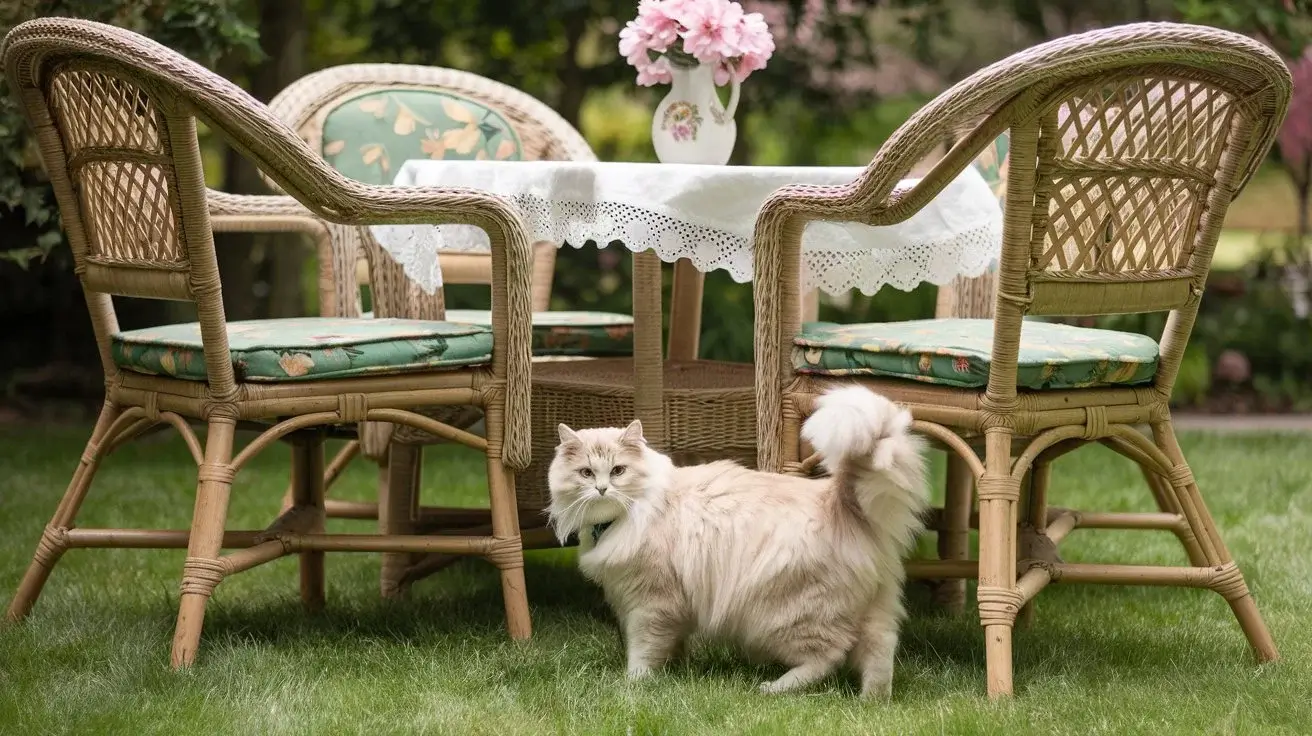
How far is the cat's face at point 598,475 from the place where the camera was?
2.48m

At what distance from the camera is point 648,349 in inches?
116

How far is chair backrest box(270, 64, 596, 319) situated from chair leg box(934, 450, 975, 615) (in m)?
1.31

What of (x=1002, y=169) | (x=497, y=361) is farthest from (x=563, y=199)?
(x=1002, y=169)

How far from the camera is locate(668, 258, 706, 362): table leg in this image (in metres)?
3.45

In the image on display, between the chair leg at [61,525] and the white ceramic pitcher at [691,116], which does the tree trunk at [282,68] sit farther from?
the chair leg at [61,525]

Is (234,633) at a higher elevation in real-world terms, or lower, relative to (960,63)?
lower

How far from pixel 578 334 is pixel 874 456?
1482mm

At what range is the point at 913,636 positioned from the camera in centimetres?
285

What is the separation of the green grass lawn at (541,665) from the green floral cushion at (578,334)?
0.55 metres

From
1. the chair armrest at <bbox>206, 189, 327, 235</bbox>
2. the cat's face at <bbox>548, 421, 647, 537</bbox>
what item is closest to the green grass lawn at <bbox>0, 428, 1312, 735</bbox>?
the cat's face at <bbox>548, 421, 647, 537</bbox>

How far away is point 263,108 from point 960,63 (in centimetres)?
781

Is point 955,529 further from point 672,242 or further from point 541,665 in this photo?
point 541,665

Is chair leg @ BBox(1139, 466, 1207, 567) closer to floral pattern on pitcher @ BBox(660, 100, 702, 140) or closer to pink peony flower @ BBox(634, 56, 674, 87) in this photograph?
floral pattern on pitcher @ BBox(660, 100, 702, 140)

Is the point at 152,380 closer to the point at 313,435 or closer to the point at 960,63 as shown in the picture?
the point at 313,435
